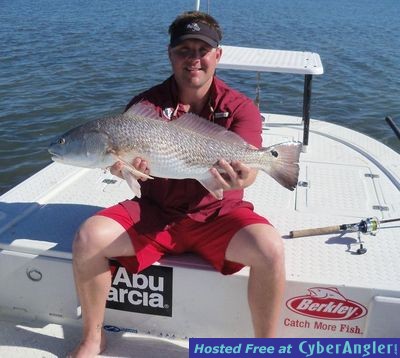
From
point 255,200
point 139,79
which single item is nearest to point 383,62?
point 139,79

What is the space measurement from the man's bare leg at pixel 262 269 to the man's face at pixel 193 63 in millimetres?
889

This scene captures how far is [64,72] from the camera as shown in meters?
11.2

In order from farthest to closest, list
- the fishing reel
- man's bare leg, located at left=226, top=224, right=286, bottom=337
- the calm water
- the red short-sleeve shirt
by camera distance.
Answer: the calm water
the fishing reel
the red short-sleeve shirt
man's bare leg, located at left=226, top=224, right=286, bottom=337

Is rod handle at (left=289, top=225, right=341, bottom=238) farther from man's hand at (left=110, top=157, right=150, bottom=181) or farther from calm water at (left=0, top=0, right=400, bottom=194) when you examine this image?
calm water at (left=0, top=0, right=400, bottom=194)

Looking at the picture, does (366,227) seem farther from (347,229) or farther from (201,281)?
(201,281)

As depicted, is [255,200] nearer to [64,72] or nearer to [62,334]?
[62,334]

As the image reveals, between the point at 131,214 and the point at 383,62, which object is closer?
the point at 131,214

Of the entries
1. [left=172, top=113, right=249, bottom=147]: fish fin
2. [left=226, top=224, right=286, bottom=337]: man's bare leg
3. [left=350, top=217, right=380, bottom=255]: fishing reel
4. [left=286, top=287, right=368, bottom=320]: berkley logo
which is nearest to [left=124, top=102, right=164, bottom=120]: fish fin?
[left=172, top=113, right=249, bottom=147]: fish fin

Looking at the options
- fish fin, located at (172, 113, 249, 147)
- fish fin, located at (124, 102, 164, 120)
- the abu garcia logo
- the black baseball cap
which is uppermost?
the black baseball cap

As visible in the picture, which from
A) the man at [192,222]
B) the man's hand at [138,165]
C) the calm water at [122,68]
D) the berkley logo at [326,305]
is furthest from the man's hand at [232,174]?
the calm water at [122,68]

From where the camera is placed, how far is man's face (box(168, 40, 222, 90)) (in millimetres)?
2705

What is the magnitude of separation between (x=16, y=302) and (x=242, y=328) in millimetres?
1414

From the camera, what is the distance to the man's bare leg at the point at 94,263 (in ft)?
8.11

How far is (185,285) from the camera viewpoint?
8.86 ft
